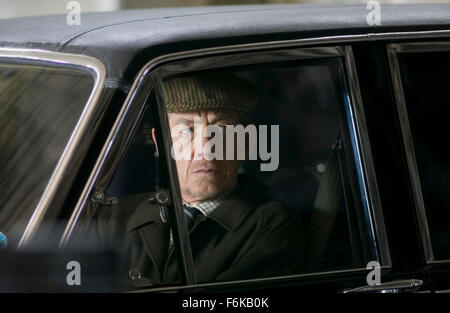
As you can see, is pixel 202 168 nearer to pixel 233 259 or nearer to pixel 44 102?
pixel 233 259

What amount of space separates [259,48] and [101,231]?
2.00ft

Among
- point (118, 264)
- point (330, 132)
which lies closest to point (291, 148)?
point (330, 132)

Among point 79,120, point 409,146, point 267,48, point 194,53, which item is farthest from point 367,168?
point 79,120

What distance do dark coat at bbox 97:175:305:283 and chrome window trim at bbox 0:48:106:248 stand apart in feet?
0.42

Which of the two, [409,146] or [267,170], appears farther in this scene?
[409,146]

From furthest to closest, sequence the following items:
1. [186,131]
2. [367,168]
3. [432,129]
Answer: [432,129]
[367,168]
[186,131]

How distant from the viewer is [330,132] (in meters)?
2.54

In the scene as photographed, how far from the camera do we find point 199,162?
2.39m

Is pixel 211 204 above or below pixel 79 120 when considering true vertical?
below

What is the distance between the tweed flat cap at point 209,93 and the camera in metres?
2.34

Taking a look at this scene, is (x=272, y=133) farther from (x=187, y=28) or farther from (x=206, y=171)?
(x=187, y=28)

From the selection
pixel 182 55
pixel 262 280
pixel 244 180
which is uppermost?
pixel 182 55

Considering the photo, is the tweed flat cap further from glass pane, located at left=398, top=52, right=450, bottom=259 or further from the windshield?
glass pane, located at left=398, top=52, right=450, bottom=259

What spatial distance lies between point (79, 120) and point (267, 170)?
498mm
